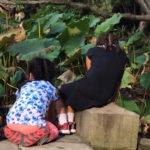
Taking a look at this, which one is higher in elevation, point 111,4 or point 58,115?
point 111,4

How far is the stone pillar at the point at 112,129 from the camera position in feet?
14.0

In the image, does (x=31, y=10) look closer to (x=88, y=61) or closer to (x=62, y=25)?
(x=62, y=25)

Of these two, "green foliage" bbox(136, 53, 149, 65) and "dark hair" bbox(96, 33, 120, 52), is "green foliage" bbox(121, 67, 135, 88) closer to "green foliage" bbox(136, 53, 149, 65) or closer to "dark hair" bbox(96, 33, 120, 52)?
"green foliage" bbox(136, 53, 149, 65)

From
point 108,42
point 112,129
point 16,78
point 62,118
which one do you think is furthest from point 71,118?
point 16,78

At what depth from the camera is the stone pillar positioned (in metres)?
4.25

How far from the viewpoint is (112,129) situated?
4266 millimetres

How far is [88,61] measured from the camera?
193 inches

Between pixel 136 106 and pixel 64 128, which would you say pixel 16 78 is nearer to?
pixel 64 128

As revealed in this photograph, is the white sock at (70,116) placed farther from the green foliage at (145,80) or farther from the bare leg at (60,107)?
the green foliage at (145,80)

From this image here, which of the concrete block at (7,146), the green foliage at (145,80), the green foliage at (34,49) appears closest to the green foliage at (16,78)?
the green foliage at (34,49)

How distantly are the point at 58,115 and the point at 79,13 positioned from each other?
5824 mm

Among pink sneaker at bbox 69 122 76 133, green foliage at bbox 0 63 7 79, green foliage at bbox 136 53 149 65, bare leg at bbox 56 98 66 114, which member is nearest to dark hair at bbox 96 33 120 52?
bare leg at bbox 56 98 66 114

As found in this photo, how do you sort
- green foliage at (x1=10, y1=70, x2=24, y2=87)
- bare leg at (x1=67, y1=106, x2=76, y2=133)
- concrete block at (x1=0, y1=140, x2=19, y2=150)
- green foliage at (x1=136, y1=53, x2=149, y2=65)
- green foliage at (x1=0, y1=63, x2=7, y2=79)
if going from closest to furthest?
concrete block at (x1=0, y1=140, x2=19, y2=150)
bare leg at (x1=67, y1=106, x2=76, y2=133)
green foliage at (x1=0, y1=63, x2=7, y2=79)
green foliage at (x1=10, y1=70, x2=24, y2=87)
green foliage at (x1=136, y1=53, x2=149, y2=65)

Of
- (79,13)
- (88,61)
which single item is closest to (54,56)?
(88,61)
